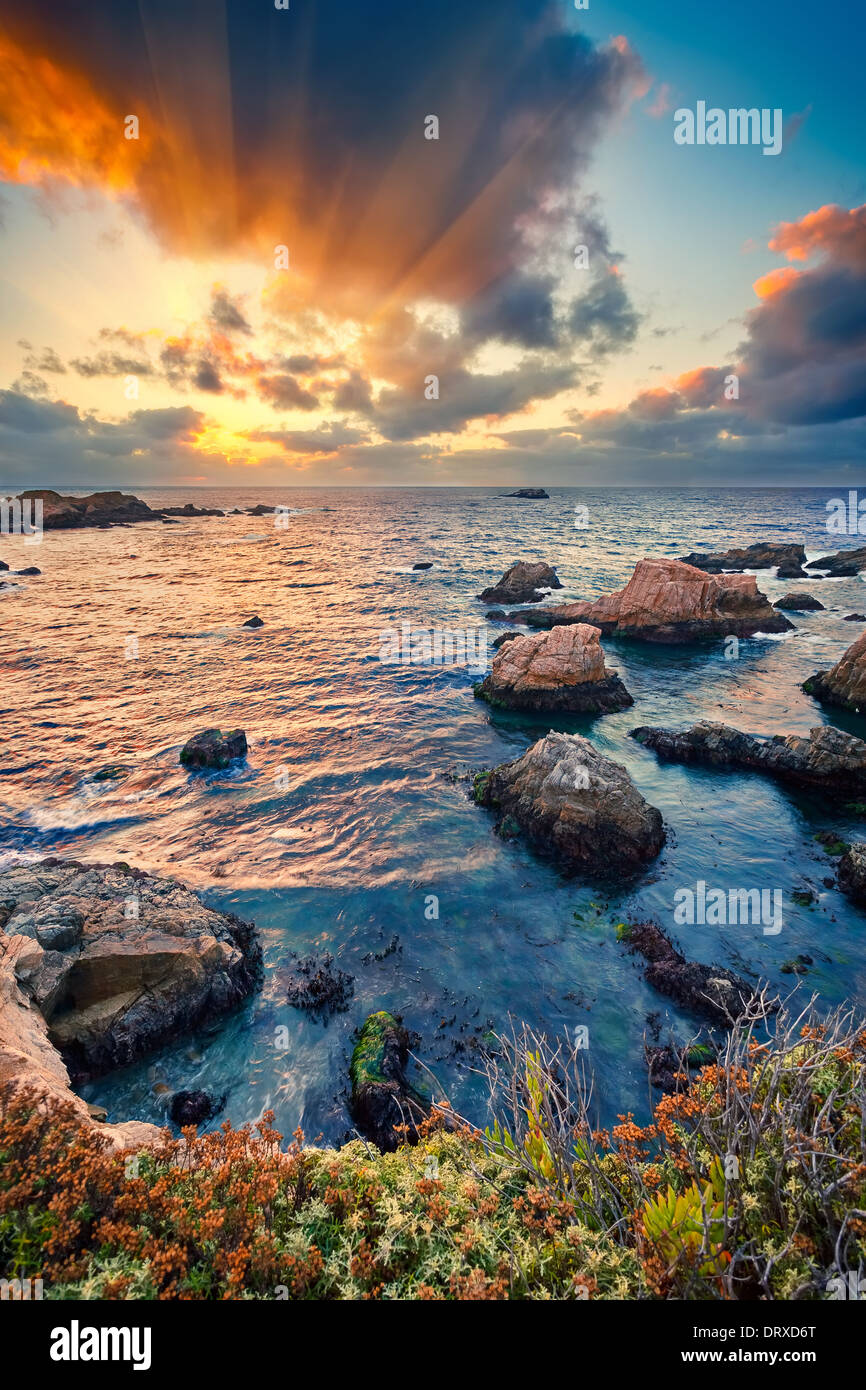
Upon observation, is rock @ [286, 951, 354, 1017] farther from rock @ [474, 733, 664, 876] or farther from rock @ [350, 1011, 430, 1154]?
rock @ [474, 733, 664, 876]

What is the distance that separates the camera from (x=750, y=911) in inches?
545

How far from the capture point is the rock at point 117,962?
31.4ft

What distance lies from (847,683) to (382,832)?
2455 cm

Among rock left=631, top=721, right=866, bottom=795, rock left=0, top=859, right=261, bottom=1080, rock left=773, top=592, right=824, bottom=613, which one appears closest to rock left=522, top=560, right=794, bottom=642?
rock left=773, top=592, right=824, bottom=613

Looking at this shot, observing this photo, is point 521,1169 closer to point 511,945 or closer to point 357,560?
point 511,945

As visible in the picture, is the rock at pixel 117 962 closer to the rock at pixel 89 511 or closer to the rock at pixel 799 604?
the rock at pixel 799 604

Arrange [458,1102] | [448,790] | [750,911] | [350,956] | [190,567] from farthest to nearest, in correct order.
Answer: [190,567] < [448,790] < [750,911] < [350,956] < [458,1102]

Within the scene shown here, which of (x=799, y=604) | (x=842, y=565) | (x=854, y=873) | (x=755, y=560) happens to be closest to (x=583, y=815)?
(x=854, y=873)

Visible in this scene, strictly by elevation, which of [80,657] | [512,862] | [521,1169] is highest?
[80,657]

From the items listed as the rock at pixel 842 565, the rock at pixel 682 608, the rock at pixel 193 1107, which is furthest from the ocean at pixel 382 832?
the rock at pixel 842 565

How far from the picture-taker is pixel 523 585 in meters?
50.1

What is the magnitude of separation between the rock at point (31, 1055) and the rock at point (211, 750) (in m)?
10.8
